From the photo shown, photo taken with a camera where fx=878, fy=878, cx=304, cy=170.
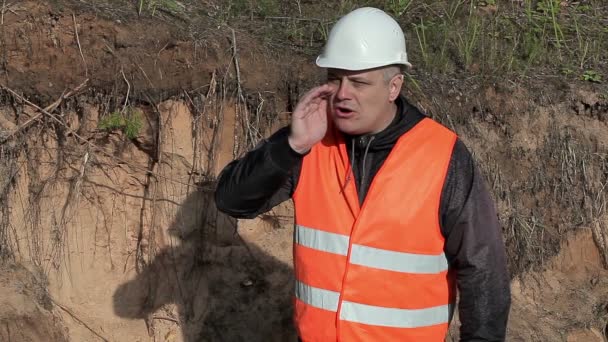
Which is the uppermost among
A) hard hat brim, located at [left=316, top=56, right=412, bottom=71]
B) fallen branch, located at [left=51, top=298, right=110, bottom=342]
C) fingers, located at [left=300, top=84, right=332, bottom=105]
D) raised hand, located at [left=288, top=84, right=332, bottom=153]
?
hard hat brim, located at [left=316, top=56, right=412, bottom=71]

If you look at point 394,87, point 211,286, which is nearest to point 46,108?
point 211,286

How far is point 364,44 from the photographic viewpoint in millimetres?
3016

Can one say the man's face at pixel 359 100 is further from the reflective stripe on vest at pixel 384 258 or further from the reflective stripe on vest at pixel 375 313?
the reflective stripe on vest at pixel 375 313

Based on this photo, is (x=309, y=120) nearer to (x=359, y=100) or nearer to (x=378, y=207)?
(x=359, y=100)

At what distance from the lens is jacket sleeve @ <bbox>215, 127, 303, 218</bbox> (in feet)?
9.77

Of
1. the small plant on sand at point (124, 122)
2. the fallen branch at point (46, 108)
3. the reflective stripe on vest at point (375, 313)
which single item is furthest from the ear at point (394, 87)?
the fallen branch at point (46, 108)

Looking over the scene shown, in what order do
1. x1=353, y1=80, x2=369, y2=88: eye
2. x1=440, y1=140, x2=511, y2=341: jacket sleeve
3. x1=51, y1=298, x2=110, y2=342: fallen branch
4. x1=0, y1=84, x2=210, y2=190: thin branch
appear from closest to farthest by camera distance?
1. x1=440, y1=140, x2=511, y2=341: jacket sleeve
2. x1=353, y1=80, x2=369, y2=88: eye
3. x1=0, y1=84, x2=210, y2=190: thin branch
4. x1=51, y1=298, x2=110, y2=342: fallen branch

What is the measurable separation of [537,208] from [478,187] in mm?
2618

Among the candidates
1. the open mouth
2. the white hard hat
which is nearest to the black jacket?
the open mouth

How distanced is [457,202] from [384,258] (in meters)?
0.31

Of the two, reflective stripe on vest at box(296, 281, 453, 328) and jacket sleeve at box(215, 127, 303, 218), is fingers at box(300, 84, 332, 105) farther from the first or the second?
reflective stripe on vest at box(296, 281, 453, 328)

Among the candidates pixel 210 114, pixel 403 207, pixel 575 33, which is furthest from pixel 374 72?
pixel 575 33

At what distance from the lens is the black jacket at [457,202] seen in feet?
9.59

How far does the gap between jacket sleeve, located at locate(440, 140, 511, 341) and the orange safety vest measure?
44mm
